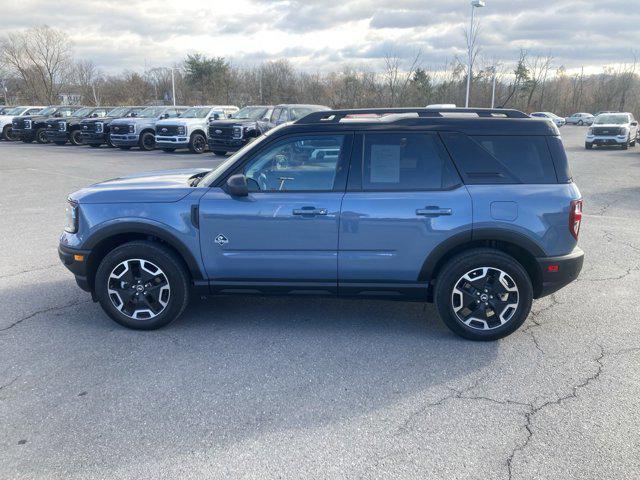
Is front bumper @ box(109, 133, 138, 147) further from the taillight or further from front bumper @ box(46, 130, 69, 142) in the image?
the taillight

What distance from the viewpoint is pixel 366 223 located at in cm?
422

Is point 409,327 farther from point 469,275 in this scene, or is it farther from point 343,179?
point 343,179

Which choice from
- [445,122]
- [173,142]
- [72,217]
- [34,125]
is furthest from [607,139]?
[34,125]

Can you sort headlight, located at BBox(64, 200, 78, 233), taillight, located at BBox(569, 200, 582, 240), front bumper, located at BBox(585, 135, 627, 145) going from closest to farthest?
taillight, located at BBox(569, 200, 582, 240) → headlight, located at BBox(64, 200, 78, 233) → front bumper, located at BBox(585, 135, 627, 145)

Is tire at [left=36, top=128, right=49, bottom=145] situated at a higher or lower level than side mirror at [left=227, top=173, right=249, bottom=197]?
lower

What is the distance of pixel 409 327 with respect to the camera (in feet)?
15.4

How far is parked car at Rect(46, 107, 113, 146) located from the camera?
26.2 metres

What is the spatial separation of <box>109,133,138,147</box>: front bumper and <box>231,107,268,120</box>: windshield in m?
5.07

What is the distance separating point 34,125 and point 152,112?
8.57 metres

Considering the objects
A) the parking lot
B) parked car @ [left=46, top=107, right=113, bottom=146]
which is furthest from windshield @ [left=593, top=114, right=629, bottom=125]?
parked car @ [left=46, top=107, right=113, bottom=146]

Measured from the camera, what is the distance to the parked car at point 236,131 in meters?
18.8

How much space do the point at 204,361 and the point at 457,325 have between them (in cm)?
205

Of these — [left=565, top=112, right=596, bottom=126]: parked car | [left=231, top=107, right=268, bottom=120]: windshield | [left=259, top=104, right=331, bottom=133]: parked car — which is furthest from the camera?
[left=565, top=112, right=596, bottom=126]: parked car

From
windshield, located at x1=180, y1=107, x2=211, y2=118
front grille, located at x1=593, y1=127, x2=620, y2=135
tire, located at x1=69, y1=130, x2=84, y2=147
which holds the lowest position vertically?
tire, located at x1=69, y1=130, x2=84, y2=147
